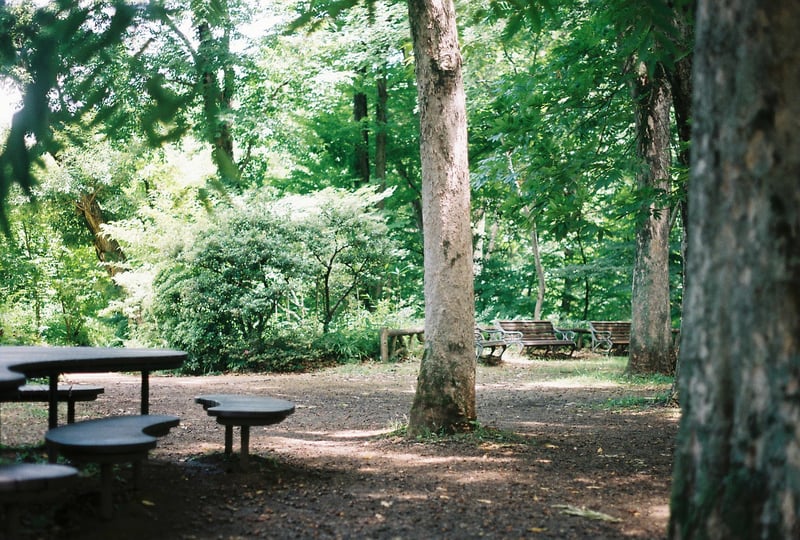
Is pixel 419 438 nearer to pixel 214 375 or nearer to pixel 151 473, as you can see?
pixel 151 473

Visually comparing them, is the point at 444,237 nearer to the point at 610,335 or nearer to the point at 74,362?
the point at 74,362

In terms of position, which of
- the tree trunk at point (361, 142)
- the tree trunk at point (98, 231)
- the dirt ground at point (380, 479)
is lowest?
the dirt ground at point (380, 479)

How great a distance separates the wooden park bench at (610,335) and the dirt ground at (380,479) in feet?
34.3

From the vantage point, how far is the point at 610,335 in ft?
64.6

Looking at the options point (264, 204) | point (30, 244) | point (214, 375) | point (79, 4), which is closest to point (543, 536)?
point (79, 4)

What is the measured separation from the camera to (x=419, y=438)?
6.66 metres

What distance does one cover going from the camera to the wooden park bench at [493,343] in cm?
1634

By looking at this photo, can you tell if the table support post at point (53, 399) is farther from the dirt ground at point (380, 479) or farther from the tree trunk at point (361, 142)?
the tree trunk at point (361, 142)

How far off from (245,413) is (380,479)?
1.13 meters

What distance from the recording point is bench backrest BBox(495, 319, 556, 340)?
1834 cm

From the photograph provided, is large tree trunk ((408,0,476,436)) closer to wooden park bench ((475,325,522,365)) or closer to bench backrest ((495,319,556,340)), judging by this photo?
wooden park bench ((475,325,522,365))

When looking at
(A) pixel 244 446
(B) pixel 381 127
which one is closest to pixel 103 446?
(A) pixel 244 446

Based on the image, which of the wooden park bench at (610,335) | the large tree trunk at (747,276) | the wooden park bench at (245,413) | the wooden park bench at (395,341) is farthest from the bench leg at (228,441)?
the wooden park bench at (610,335)

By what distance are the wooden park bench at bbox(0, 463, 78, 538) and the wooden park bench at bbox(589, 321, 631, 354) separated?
17755 millimetres
